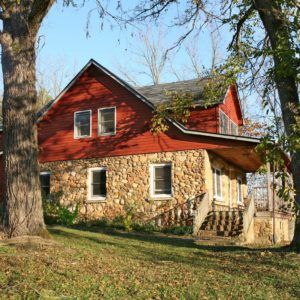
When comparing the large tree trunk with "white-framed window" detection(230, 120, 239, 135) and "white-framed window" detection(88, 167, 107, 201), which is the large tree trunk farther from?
"white-framed window" detection(230, 120, 239, 135)

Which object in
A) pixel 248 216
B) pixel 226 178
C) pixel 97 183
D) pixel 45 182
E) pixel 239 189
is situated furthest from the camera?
pixel 239 189

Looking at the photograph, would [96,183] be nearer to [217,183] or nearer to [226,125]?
[217,183]

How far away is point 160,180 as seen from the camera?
21.1 meters

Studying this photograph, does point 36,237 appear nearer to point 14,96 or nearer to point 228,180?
point 14,96

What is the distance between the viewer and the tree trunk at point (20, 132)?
397 inches

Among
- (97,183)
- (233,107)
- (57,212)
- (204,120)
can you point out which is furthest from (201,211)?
(233,107)

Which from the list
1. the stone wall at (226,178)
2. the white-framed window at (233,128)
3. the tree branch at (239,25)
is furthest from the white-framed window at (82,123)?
the tree branch at (239,25)

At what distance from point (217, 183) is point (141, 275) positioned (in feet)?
47.9

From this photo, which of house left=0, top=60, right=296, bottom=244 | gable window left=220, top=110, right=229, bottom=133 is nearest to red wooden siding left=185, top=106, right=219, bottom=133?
house left=0, top=60, right=296, bottom=244

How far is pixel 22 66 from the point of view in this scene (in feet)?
35.1

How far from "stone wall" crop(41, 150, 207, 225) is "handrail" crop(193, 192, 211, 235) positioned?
17.6 inches

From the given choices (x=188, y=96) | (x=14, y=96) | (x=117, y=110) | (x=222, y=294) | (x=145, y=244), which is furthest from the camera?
(x=117, y=110)

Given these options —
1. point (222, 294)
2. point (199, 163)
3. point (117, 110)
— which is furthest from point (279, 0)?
point (117, 110)

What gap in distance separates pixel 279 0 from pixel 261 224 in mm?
12555
